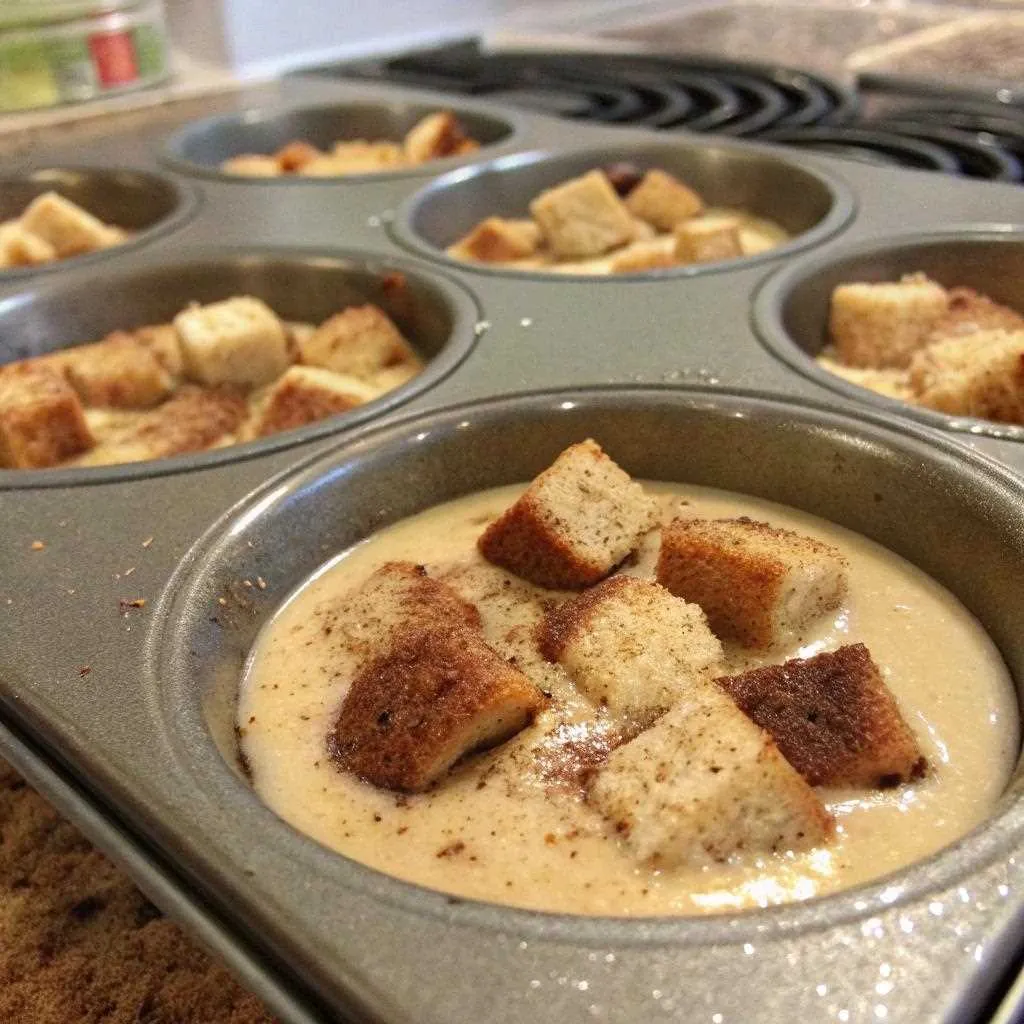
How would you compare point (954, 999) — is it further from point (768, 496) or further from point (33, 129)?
point (33, 129)

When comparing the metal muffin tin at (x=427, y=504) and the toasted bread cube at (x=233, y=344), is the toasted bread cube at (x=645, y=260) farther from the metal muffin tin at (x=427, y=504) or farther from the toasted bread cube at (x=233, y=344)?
the toasted bread cube at (x=233, y=344)

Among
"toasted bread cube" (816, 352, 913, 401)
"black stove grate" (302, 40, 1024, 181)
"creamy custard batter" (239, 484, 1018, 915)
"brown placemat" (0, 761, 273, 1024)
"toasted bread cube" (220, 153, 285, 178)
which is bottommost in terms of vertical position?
"brown placemat" (0, 761, 273, 1024)

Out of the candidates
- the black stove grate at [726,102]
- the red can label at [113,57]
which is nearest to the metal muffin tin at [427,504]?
the black stove grate at [726,102]

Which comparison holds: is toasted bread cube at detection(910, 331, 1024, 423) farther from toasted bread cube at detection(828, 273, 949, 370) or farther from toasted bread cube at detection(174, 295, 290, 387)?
toasted bread cube at detection(174, 295, 290, 387)

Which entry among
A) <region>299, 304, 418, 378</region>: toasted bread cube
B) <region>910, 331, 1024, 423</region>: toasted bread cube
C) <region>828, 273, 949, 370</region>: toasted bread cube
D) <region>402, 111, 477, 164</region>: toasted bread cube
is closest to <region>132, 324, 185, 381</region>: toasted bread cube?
<region>299, 304, 418, 378</region>: toasted bread cube

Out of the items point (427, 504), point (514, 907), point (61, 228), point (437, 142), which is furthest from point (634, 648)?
point (437, 142)

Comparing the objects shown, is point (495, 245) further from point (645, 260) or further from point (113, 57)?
point (113, 57)
